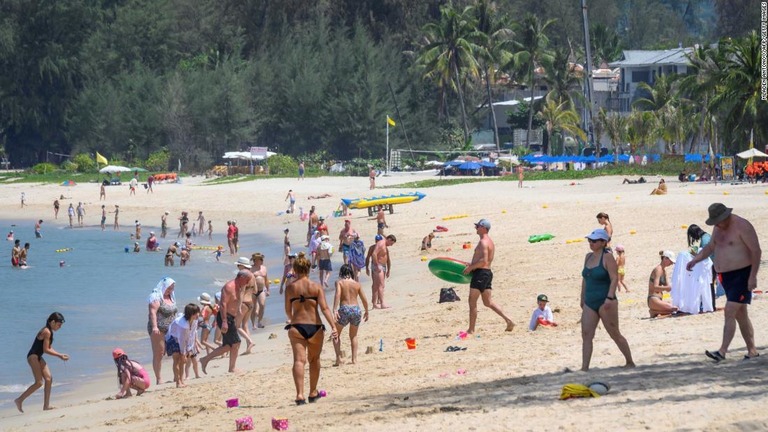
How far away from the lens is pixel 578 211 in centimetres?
3350

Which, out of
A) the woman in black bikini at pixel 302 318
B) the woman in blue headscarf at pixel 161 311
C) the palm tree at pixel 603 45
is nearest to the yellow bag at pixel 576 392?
the woman in black bikini at pixel 302 318

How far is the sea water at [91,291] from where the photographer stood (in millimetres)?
18406

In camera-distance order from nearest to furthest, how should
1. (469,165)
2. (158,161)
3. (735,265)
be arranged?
1. (735,265)
2. (469,165)
3. (158,161)

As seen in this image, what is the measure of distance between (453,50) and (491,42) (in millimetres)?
3636

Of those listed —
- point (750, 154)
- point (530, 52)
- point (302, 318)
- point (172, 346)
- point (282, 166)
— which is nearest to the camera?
point (302, 318)

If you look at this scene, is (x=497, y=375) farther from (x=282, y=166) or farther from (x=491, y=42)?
(x=491, y=42)

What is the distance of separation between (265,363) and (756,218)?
14613 mm

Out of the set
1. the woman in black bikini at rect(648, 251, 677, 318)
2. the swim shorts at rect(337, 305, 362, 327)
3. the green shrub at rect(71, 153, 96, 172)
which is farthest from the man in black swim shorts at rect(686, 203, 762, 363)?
the green shrub at rect(71, 153, 96, 172)

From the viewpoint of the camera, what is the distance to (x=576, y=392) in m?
9.52

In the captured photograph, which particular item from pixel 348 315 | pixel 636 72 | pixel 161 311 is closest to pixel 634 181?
pixel 348 315

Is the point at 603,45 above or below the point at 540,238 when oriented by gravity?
above

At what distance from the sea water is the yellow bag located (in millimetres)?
7728

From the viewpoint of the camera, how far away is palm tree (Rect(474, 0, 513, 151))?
7475 cm

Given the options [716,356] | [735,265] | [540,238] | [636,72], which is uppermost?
[636,72]
